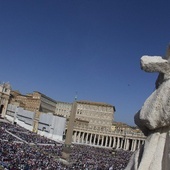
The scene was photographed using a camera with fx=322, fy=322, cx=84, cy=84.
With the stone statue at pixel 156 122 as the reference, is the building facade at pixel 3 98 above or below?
above

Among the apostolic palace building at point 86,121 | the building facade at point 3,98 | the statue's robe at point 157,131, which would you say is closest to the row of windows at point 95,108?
the apostolic palace building at point 86,121

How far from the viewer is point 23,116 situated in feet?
281

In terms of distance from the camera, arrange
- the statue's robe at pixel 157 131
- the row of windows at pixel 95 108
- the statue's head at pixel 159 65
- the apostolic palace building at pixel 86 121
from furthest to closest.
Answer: the row of windows at pixel 95 108 < the apostolic palace building at pixel 86 121 < the statue's head at pixel 159 65 < the statue's robe at pixel 157 131

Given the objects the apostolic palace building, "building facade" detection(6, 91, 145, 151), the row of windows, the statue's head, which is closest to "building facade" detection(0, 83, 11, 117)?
the apostolic palace building

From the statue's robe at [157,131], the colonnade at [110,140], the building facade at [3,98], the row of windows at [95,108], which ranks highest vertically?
the row of windows at [95,108]

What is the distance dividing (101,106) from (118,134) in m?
25.1

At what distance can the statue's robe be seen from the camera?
10.5 ft

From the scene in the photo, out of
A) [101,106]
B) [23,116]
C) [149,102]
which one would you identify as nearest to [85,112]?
[101,106]

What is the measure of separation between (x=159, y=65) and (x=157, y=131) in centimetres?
71

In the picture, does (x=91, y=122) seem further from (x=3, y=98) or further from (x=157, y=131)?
(x=157, y=131)

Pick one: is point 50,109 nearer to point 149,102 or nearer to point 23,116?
point 23,116

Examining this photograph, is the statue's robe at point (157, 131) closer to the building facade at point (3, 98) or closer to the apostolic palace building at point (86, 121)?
the apostolic palace building at point (86, 121)

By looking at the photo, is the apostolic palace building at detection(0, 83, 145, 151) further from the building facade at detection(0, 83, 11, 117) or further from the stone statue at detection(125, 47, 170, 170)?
the stone statue at detection(125, 47, 170, 170)

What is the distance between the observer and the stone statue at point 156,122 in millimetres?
3225
